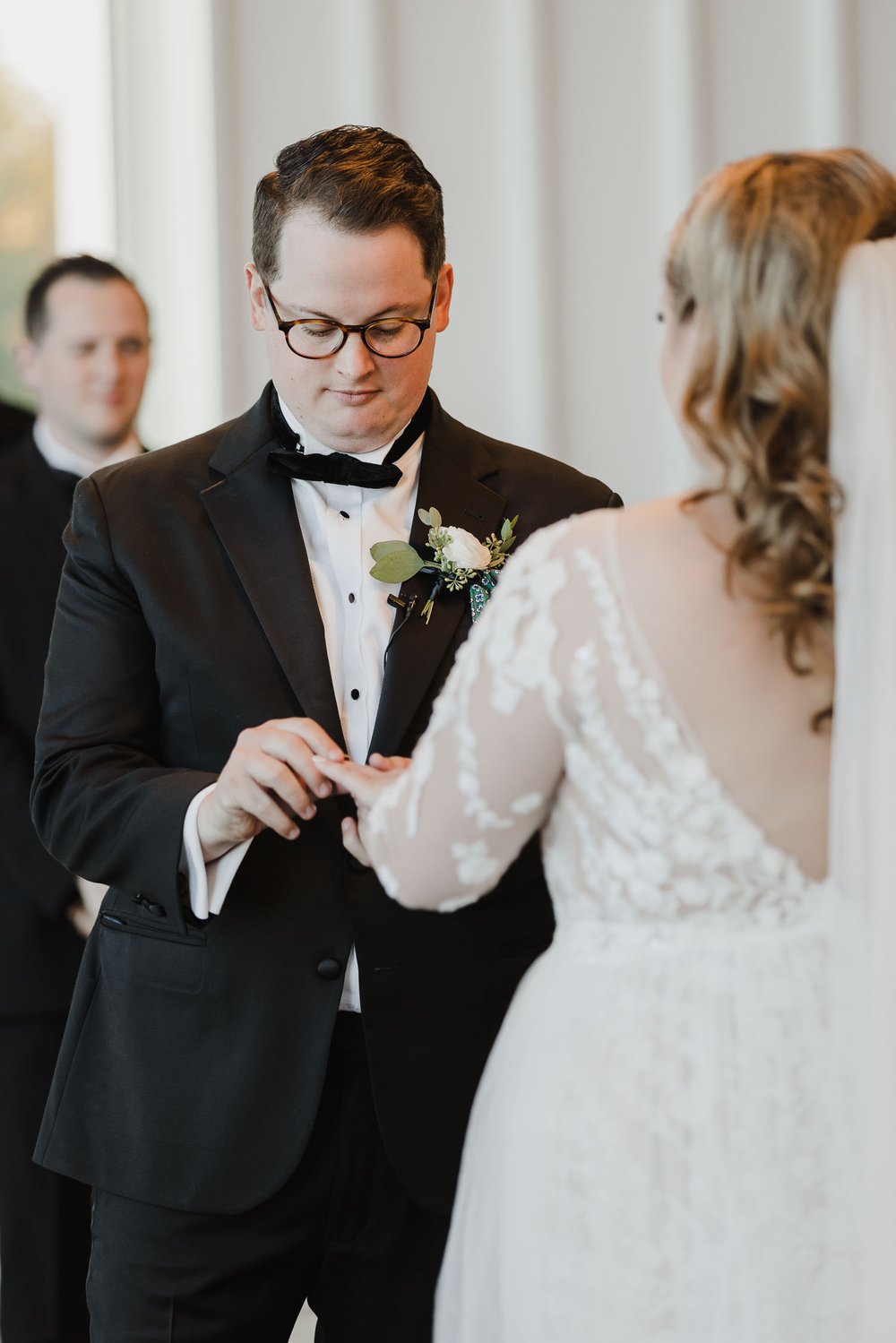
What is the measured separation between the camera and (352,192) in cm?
193

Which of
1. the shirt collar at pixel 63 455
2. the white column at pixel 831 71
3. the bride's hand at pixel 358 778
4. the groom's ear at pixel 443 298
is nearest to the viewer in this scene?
the bride's hand at pixel 358 778

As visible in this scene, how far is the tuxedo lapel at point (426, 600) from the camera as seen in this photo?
189 cm

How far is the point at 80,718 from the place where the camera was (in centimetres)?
190

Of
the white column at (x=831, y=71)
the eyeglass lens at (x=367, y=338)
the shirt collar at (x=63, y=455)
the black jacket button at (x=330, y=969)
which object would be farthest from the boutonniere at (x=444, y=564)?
the white column at (x=831, y=71)

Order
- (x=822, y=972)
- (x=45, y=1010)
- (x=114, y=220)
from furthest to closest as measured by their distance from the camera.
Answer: (x=114, y=220) < (x=45, y=1010) < (x=822, y=972)

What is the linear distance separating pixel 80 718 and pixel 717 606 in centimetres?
90

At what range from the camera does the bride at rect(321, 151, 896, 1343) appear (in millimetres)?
1318

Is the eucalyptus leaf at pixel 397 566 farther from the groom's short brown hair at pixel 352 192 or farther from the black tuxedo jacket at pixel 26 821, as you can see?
the black tuxedo jacket at pixel 26 821

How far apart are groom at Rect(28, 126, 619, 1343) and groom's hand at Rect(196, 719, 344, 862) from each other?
13 centimetres

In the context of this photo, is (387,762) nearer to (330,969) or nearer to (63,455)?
(330,969)

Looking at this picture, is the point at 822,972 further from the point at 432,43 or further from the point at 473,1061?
the point at 432,43

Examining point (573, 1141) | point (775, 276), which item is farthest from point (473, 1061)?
point (775, 276)

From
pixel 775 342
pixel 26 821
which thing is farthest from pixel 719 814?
pixel 26 821

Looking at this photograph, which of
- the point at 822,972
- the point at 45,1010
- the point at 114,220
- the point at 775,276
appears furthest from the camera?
the point at 114,220
